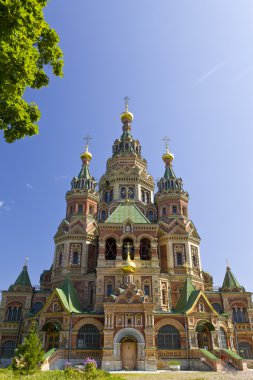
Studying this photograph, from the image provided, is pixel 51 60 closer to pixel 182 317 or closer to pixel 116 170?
pixel 182 317

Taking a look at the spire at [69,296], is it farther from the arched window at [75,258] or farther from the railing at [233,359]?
the railing at [233,359]

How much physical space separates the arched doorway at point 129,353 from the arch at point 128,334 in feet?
0.99

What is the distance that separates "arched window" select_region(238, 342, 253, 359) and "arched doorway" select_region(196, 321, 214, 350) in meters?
7.77

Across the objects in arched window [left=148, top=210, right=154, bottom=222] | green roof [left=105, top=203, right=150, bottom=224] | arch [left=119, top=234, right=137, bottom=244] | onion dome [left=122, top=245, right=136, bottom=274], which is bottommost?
onion dome [left=122, top=245, right=136, bottom=274]

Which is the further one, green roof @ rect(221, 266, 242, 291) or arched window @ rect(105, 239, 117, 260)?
green roof @ rect(221, 266, 242, 291)

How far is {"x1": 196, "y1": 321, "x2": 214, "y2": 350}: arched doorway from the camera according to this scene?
29750 mm

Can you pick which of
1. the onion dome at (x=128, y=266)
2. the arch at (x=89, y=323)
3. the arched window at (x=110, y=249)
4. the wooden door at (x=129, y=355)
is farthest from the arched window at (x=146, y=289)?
the wooden door at (x=129, y=355)

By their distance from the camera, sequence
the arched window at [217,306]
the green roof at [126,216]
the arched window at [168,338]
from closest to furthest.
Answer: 1. the arched window at [168,338]
2. the green roof at [126,216]
3. the arched window at [217,306]

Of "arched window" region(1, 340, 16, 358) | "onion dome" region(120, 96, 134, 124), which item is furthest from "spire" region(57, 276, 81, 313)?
"onion dome" region(120, 96, 134, 124)

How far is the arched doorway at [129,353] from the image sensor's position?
26828mm

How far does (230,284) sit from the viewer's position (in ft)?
129

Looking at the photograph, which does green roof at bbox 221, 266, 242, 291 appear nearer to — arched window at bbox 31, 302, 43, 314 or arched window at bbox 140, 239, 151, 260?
arched window at bbox 140, 239, 151, 260

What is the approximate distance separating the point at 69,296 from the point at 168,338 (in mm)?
9876

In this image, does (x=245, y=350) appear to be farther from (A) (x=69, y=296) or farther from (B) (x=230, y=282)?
(A) (x=69, y=296)
